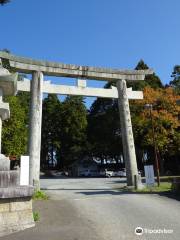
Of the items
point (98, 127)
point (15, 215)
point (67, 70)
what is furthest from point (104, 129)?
point (15, 215)

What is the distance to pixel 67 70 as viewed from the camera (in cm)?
2052

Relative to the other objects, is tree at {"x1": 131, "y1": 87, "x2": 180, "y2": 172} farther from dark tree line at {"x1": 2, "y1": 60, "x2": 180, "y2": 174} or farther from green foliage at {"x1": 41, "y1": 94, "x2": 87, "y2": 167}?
green foliage at {"x1": 41, "y1": 94, "x2": 87, "y2": 167}

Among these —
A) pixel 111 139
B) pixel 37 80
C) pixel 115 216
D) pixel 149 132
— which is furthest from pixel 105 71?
pixel 111 139

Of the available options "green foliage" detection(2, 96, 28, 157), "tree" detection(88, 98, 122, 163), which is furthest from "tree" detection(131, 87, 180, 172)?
"green foliage" detection(2, 96, 28, 157)

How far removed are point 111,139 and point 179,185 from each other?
31.3 m

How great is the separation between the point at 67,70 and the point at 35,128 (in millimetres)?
4141

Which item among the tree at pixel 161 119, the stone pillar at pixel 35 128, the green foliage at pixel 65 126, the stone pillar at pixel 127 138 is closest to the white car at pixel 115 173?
the tree at pixel 161 119

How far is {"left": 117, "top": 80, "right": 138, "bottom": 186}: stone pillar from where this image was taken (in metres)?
20.7

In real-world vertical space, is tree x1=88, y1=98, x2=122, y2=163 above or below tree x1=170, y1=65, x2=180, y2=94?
below

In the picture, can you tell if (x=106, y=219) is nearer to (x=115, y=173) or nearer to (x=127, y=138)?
(x=127, y=138)

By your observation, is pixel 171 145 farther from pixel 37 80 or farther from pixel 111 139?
pixel 37 80

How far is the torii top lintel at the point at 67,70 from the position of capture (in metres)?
19.0

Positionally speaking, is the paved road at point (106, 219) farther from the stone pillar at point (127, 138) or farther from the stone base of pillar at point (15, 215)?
the stone pillar at point (127, 138)

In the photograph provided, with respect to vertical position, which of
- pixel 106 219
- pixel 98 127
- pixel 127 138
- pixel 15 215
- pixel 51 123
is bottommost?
pixel 106 219
